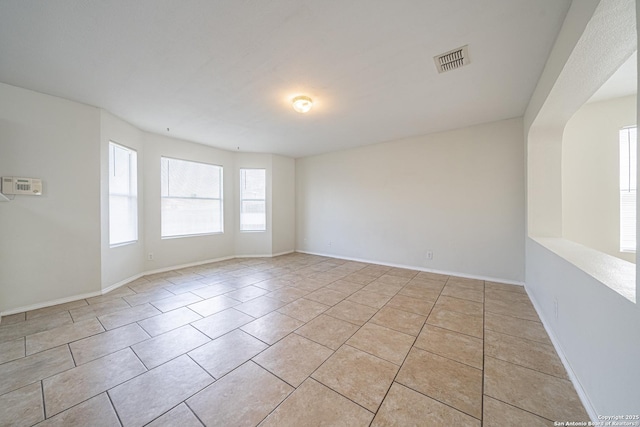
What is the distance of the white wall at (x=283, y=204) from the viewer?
230 inches

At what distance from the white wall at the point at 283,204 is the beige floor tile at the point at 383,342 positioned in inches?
156

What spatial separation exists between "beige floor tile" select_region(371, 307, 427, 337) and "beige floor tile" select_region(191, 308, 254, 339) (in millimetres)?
1487

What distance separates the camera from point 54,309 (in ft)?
9.04

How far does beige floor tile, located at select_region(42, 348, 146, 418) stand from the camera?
57.0 inches

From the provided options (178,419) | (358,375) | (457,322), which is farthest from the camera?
(457,322)

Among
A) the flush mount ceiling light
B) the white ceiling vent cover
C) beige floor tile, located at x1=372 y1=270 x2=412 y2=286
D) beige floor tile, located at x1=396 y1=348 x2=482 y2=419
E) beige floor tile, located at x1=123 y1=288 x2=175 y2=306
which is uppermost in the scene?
the white ceiling vent cover

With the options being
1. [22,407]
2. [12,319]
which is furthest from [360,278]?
[12,319]

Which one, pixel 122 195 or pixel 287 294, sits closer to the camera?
pixel 287 294

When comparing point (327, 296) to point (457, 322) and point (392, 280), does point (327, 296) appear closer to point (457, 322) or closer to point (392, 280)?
point (392, 280)

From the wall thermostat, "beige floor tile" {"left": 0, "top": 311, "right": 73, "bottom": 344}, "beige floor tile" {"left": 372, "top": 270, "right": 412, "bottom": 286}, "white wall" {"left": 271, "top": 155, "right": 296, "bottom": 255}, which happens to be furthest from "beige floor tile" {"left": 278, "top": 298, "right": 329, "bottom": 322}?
the wall thermostat

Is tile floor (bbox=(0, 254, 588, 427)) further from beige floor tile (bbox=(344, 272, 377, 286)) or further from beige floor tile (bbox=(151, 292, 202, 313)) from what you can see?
beige floor tile (bbox=(344, 272, 377, 286))

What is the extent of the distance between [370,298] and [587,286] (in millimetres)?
2089

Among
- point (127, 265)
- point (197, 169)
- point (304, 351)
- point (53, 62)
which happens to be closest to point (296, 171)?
point (197, 169)

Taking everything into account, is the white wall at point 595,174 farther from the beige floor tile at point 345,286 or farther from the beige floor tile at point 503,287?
the beige floor tile at point 345,286
